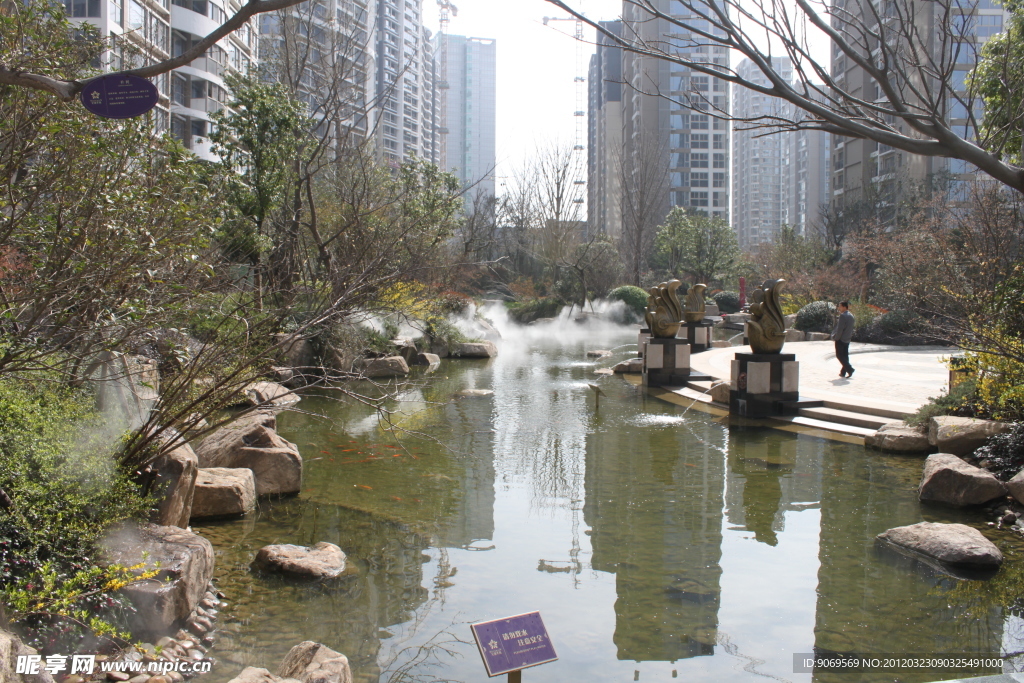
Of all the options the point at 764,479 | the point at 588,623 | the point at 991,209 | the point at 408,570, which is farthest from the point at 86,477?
the point at 991,209

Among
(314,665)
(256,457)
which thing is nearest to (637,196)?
(256,457)

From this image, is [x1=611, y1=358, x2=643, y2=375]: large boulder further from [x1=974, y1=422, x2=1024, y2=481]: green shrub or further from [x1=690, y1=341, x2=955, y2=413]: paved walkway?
[x1=974, y1=422, x2=1024, y2=481]: green shrub

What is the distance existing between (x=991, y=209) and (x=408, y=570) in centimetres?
1177

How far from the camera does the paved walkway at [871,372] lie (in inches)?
437

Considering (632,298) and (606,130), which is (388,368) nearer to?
(632,298)

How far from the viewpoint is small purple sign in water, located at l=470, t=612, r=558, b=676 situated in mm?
2857

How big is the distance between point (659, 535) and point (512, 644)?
322cm

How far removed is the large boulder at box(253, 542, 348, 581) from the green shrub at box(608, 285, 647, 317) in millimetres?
26749

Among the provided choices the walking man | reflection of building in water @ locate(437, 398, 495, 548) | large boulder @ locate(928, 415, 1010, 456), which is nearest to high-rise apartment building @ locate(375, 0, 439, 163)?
the walking man

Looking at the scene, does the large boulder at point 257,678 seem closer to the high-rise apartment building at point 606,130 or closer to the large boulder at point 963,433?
the large boulder at point 963,433

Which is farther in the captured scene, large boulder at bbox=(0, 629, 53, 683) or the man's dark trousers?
the man's dark trousers

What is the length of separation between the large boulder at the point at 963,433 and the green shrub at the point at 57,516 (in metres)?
7.59

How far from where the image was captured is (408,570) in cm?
520

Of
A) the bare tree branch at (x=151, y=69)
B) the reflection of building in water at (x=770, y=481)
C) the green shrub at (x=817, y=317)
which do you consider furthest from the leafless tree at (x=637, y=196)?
the bare tree branch at (x=151, y=69)
